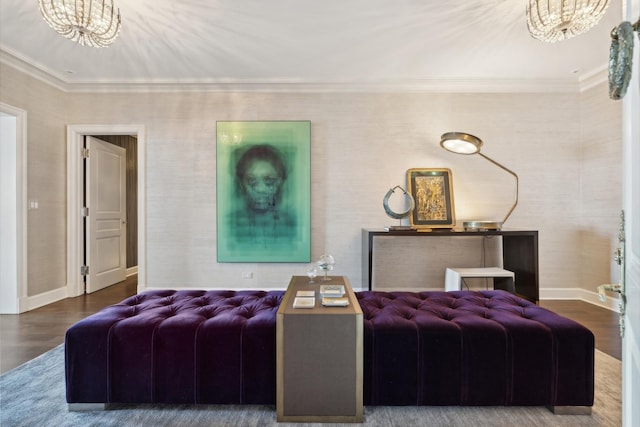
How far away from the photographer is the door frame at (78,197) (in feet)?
12.7

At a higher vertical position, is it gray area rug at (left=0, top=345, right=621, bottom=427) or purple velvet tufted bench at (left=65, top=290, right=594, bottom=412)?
purple velvet tufted bench at (left=65, top=290, right=594, bottom=412)

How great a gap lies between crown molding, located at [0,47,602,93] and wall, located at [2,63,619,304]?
66 mm

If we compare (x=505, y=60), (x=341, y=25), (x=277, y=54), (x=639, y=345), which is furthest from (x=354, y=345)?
(x=505, y=60)

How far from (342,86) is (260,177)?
1.40 m

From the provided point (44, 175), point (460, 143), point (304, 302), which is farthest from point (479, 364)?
point (44, 175)

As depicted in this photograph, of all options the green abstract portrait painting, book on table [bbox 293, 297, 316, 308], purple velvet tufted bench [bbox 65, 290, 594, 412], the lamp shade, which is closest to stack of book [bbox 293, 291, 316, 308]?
book on table [bbox 293, 297, 316, 308]

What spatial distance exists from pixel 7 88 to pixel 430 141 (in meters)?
4.31

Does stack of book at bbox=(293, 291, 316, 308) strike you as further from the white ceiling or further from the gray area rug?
the white ceiling

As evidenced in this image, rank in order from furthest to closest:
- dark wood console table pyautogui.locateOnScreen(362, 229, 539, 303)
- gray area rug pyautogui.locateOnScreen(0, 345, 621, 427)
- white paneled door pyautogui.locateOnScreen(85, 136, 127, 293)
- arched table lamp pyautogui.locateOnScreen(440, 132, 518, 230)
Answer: white paneled door pyautogui.locateOnScreen(85, 136, 127, 293) < arched table lamp pyautogui.locateOnScreen(440, 132, 518, 230) < dark wood console table pyautogui.locateOnScreen(362, 229, 539, 303) < gray area rug pyautogui.locateOnScreen(0, 345, 621, 427)

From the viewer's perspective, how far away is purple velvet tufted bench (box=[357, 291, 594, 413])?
1.63 meters

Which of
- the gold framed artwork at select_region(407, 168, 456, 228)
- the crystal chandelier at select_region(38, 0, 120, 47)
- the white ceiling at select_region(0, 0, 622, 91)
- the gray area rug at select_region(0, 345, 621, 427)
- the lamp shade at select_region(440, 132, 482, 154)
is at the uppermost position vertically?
the white ceiling at select_region(0, 0, 622, 91)

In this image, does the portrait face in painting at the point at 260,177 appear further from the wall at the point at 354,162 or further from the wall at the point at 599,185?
the wall at the point at 599,185

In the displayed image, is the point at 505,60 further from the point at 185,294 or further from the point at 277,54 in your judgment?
the point at 185,294

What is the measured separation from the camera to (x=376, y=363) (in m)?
1.66
